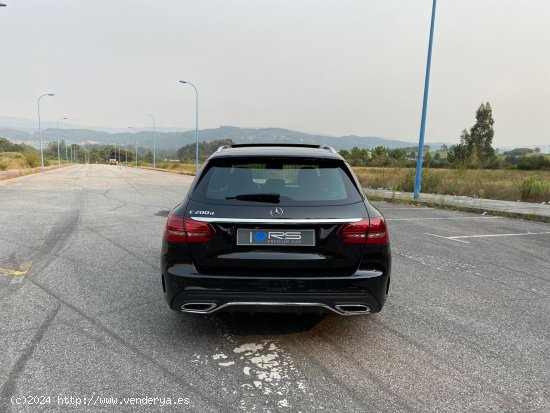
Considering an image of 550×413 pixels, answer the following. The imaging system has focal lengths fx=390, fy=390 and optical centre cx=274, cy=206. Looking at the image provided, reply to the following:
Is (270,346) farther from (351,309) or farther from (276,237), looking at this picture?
(276,237)

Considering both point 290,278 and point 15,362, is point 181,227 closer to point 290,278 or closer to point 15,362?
point 290,278

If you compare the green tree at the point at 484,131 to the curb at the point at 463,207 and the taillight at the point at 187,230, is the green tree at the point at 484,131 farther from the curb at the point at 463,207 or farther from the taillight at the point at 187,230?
the taillight at the point at 187,230

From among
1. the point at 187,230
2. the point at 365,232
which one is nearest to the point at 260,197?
the point at 187,230

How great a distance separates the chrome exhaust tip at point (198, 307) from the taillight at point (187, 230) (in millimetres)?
485

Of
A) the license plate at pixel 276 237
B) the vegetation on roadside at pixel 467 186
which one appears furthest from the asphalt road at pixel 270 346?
the vegetation on roadside at pixel 467 186

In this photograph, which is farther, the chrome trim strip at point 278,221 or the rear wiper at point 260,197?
the rear wiper at point 260,197

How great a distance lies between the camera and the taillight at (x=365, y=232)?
295cm

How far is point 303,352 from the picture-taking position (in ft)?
10.2

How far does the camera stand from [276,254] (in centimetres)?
292

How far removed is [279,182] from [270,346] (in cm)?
135

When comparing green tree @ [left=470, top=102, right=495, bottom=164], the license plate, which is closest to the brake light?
the license plate

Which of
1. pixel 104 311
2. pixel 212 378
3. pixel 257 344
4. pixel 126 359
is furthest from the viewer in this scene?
pixel 104 311

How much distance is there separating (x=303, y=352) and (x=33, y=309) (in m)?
2.73

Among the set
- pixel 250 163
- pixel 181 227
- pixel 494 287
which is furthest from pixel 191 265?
pixel 494 287
